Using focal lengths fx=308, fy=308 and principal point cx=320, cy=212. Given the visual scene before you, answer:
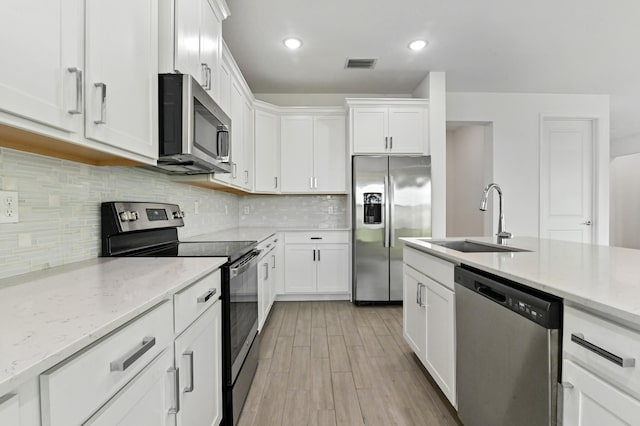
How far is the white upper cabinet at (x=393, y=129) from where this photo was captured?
12.0ft

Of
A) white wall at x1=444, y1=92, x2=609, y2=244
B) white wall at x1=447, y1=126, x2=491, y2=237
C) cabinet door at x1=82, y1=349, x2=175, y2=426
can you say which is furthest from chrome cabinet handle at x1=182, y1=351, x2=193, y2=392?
white wall at x1=447, y1=126, x2=491, y2=237

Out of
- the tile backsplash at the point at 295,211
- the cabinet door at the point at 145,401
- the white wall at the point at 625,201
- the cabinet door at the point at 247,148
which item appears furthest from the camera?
the white wall at the point at 625,201

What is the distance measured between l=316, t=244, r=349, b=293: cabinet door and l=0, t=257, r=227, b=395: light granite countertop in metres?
2.47

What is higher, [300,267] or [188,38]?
[188,38]

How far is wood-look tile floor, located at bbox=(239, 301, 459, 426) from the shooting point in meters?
1.66

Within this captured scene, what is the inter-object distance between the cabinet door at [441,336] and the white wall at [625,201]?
7842 millimetres

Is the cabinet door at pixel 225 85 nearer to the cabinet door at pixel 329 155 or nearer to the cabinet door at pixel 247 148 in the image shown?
the cabinet door at pixel 247 148

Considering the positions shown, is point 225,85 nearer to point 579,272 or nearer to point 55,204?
point 55,204

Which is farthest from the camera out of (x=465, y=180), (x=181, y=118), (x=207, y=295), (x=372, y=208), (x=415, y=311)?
(x=465, y=180)

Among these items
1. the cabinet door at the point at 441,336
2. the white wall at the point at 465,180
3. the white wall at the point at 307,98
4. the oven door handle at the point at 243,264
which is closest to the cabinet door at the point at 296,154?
the white wall at the point at 307,98

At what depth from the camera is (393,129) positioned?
3674 millimetres

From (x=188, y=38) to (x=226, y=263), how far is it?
118 centimetres

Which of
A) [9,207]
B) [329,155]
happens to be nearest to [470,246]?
[329,155]

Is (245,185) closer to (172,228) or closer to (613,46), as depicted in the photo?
(172,228)
